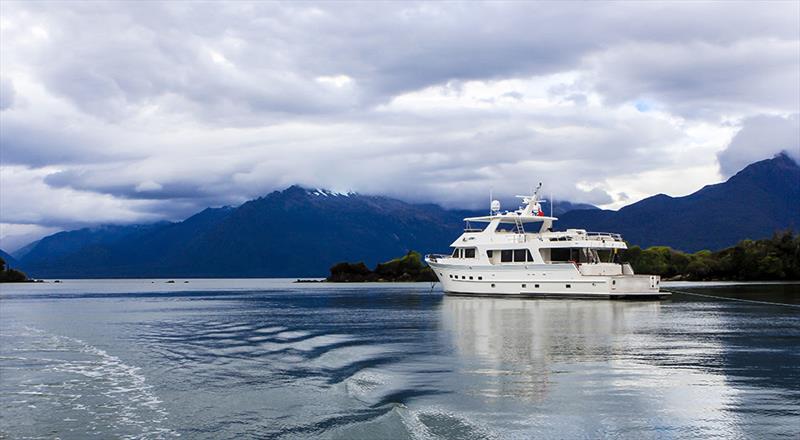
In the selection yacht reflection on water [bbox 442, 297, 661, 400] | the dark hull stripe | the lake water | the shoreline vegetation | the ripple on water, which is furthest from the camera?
the shoreline vegetation

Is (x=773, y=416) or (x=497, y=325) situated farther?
(x=497, y=325)

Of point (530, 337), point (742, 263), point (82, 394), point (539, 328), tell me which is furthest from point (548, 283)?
Result: point (742, 263)

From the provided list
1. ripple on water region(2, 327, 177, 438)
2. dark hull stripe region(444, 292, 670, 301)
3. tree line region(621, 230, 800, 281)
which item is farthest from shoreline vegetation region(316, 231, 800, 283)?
ripple on water region(2, 327, 177, 438)

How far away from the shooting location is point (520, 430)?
18.0 metres

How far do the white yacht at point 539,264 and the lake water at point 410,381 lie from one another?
28362mm

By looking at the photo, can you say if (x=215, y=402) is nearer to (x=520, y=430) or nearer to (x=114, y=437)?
(x=114, y=437)

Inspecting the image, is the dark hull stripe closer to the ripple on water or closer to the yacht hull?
the yacht hull

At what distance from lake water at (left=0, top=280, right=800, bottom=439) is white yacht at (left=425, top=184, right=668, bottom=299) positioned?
93.1ft

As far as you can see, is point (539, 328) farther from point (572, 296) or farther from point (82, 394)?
point (572, 296)

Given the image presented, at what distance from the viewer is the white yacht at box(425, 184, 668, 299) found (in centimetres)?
7706

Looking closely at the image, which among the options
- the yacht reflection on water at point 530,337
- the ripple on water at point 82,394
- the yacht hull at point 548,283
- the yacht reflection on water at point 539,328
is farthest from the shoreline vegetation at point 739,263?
the ripple on water at point 82,394

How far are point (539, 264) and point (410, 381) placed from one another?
2178 inches

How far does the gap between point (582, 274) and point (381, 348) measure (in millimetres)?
46314

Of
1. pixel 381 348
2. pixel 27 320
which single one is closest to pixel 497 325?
pixel 381 348
